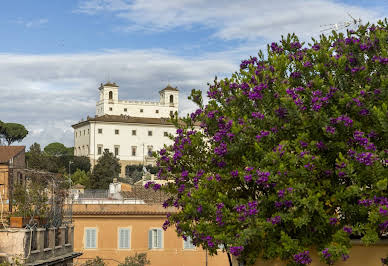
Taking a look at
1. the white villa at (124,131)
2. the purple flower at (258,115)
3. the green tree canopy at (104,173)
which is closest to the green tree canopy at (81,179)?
the green tree canopy at (104,173)

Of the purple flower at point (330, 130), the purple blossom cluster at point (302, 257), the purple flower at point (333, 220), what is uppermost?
the purple flower at point (330, 130)

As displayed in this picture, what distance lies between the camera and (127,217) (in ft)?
84.9

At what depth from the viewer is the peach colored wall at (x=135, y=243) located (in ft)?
84.8

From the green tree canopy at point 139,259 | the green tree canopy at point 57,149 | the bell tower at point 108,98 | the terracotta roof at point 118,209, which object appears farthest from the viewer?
the green tree canopy at point 57,149

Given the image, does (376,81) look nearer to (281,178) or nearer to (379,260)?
(281,178)

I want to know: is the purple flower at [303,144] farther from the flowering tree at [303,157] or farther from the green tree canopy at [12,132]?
the green tree canopy at [12,132]

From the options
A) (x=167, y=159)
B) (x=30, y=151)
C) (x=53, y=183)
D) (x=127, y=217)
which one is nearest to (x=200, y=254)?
(x=127, y=217)

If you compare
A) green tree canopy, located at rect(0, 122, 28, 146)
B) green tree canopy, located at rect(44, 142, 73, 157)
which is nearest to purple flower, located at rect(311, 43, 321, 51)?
green tree canopy, located at rect(0, 122, 28, 146)

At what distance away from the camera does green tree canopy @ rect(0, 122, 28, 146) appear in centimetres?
12406

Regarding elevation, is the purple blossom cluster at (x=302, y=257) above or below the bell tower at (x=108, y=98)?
below

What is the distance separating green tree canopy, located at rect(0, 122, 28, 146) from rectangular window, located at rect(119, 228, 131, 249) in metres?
103

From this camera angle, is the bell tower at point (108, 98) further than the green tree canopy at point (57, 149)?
No

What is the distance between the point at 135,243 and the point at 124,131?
4201 inches

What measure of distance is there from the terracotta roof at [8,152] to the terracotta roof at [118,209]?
6.42m
